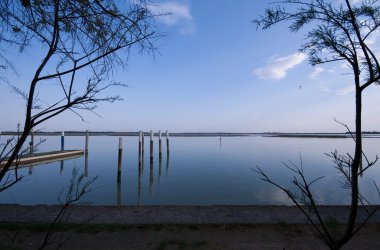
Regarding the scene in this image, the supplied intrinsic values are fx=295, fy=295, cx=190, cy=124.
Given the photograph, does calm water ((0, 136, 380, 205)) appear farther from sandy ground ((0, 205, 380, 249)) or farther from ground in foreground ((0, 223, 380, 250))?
ground in foreground ((0, 223, 380, 250))

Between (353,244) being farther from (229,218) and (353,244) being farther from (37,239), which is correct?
(37,239)

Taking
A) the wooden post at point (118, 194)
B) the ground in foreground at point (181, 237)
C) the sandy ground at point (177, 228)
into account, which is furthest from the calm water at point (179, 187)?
the ground in foreground at point (181, 237)

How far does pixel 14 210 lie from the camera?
31.1ft

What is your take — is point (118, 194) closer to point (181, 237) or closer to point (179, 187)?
point (179, 187)

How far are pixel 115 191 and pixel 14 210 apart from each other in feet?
28.8

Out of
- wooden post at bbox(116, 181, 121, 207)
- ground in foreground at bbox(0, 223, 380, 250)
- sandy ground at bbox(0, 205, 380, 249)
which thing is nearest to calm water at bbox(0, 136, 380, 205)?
wooden post at bbox(116, 181, 121, 207)

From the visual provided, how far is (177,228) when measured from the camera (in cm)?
786

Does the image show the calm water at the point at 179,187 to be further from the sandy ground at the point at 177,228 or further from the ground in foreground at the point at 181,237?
the ground in foreground at the point at 181,237

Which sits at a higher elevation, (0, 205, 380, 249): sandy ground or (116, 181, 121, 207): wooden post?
(0, 205, 380, 249): sandy ground

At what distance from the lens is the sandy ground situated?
6.86 m

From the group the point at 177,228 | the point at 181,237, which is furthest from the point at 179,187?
the point at 181,237

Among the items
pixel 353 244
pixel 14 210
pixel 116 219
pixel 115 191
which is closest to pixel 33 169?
pixel 115 191

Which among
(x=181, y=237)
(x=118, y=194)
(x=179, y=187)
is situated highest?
(x=181, y=237)

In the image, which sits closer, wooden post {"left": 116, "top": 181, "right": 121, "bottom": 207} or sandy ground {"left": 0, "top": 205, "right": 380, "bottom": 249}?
sandy ground {"left": 0, "top": 205, "right": 380, "bottom": 249}
